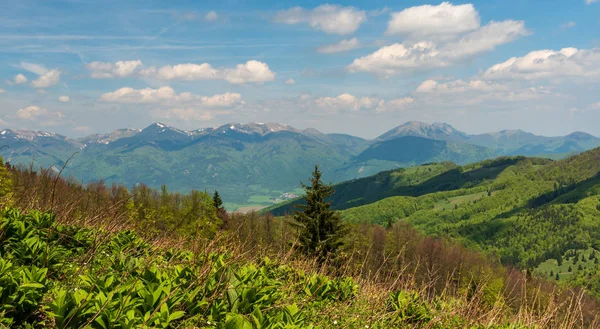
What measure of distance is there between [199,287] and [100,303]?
3.70 ft

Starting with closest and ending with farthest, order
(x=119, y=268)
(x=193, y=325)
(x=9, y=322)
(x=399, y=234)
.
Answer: (x=9, y=322), (x=193, y=325), (x=119, y=268), (x=399, y=234)

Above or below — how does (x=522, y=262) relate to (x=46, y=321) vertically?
below

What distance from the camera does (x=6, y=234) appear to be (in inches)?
229

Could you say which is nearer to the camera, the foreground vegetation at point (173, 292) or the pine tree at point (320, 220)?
the foreground vegetation at point (173, 292)

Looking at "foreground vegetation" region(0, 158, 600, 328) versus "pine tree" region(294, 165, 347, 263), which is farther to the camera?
"pine tree" region(294, 165, 347, 263)

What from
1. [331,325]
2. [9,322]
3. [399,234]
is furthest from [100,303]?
[399,234]

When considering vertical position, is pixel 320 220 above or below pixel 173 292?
below

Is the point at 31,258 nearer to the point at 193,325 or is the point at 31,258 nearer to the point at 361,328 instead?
the point at 193,325

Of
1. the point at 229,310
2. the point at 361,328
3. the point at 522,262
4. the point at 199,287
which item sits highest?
the point at 199,287

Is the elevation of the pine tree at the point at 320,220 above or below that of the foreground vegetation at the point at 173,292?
below

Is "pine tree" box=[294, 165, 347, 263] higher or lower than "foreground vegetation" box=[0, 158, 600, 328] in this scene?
lower

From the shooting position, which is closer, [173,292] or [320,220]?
[173,292]

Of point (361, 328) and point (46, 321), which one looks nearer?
point (46, 321)

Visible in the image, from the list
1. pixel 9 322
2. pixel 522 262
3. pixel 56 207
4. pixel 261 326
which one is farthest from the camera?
pixel 522 262
